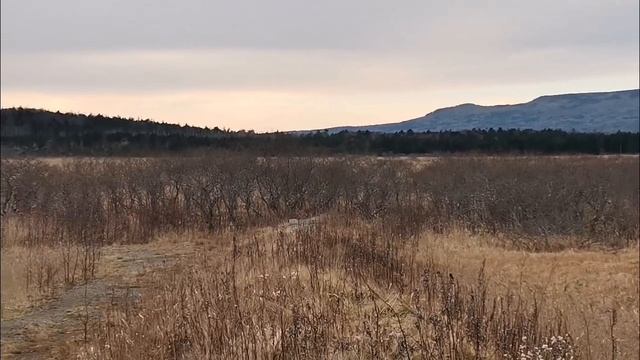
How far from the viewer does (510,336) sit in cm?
460

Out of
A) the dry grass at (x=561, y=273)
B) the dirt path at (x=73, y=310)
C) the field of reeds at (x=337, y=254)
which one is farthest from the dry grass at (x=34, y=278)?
the dry grass at (x=561, y=273)

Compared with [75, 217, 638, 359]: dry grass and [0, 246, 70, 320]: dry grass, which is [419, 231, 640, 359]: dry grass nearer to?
[75, 217, 638, 359]: dry grass

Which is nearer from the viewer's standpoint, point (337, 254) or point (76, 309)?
point (76, 309)

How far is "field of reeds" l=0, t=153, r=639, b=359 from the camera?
4781mm

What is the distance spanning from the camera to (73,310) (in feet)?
26.1

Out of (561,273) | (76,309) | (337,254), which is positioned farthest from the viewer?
(561,273)

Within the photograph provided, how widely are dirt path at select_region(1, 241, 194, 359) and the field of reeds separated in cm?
19

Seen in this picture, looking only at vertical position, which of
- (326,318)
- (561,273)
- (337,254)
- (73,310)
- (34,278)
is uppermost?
(326,318)

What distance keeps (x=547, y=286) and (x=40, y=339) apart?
9758mm

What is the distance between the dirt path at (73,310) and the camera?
6367 millimetres

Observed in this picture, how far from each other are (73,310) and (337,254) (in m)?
3.67

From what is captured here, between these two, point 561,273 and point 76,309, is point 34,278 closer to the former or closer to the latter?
point 76,309

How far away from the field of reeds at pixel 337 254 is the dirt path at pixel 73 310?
0.19 metres

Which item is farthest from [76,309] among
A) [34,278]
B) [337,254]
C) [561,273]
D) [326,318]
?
[561,273]
